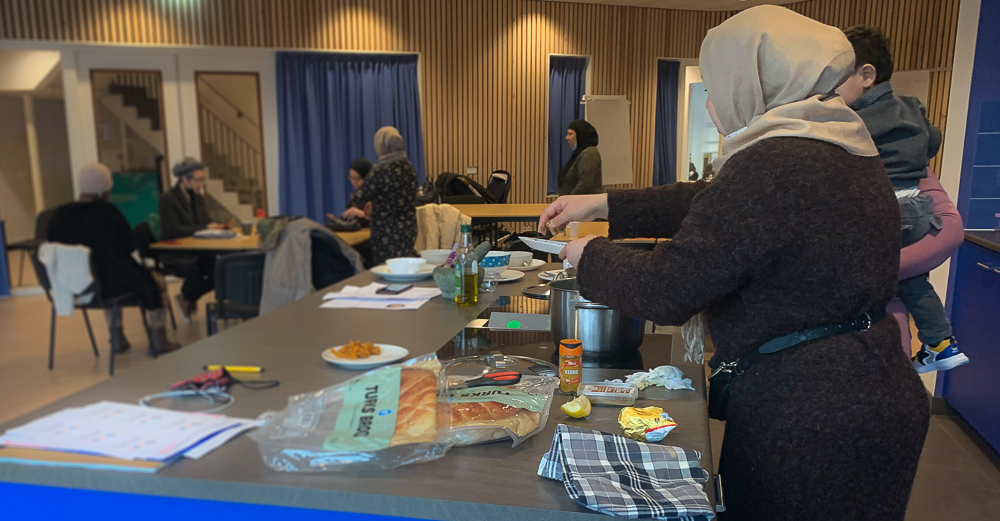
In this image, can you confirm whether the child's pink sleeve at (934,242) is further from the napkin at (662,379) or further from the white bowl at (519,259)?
the white bowl at (519,259)

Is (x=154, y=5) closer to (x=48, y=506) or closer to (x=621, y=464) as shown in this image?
(x=48, y=506)

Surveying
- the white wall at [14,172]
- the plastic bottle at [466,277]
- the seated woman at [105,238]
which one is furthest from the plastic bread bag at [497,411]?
the white wall at [14,172]

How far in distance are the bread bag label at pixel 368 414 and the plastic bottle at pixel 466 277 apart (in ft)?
2.77

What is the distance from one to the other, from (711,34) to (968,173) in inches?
105

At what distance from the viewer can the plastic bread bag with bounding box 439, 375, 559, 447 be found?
0.96 meters

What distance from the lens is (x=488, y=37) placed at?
578 centimetres

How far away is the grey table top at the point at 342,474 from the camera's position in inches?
32.2

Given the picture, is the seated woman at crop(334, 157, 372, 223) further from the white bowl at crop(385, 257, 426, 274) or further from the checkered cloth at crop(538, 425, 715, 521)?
the checkered cloth at crop(538, 425, 715, 521)

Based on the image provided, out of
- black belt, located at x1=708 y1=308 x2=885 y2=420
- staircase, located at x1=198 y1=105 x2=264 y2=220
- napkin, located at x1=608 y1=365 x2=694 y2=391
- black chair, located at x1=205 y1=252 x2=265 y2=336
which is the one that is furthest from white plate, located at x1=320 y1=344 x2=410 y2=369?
staircase, located at x1=198 y1=105 x2=264 y2=220

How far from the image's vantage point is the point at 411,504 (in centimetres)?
81

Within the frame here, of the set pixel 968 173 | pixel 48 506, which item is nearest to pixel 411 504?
pixel 48 506

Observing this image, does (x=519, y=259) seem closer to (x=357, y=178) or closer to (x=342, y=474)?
(x=342, y=474)

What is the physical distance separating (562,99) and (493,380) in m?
4.53

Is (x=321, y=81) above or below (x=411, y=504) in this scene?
above
